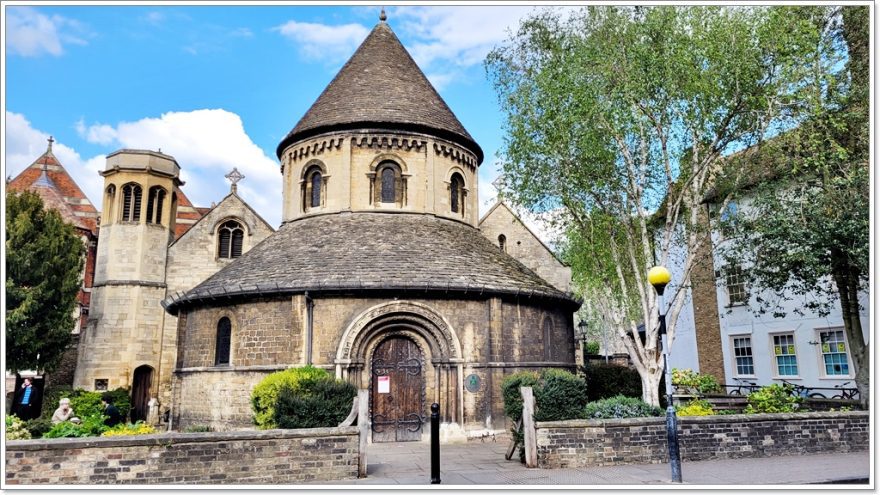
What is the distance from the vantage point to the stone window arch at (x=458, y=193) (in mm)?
20844

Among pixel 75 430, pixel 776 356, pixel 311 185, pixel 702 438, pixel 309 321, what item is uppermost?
pixel 311 185

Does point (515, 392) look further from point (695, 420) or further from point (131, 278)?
point (131, 278)

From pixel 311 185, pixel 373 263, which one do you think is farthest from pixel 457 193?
→ pixel 373 263

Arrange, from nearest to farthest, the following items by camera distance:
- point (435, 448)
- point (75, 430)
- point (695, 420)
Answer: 1. point (435, 448)
2. point (75, 430)
3. point (695, 420)

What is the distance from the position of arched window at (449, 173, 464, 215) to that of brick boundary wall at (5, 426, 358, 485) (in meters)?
12.0

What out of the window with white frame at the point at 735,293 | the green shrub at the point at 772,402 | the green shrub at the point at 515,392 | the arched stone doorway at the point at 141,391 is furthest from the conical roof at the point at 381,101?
the green shrub at the point at 772,402

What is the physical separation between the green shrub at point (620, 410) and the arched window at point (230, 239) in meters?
16.6

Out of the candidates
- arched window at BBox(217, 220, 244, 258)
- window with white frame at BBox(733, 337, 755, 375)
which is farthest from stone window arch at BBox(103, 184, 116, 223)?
window with white frame at BBox(733, 337, 755, 375)

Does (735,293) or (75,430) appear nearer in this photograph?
(75,430)

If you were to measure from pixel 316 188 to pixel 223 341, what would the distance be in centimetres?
619

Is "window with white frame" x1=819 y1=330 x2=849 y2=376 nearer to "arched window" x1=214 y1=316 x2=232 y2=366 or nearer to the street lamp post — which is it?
the street lamp post

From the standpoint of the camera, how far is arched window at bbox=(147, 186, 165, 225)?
23641 millimetres

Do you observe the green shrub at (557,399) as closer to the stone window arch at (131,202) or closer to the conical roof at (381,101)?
the conical roof at (381,101)

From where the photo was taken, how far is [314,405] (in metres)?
10.6
